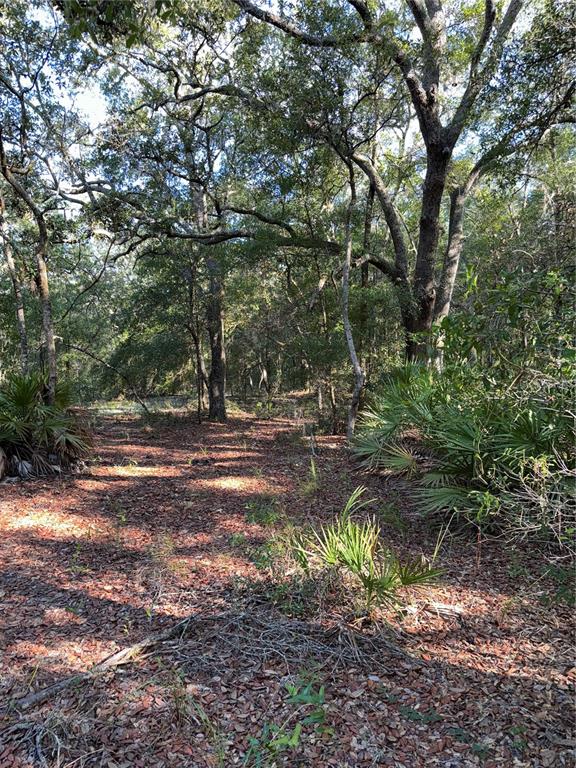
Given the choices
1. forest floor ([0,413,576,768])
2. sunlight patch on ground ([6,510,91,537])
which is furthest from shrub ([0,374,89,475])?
forest floor ([0,413,576,768])

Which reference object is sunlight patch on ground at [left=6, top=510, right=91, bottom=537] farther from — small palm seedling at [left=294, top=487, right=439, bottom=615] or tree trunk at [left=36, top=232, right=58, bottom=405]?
small palm seedling at [left=294, top=487, right=439, bottom=615]

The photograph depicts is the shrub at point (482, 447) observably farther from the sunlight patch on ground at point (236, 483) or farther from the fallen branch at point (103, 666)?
the fallen branch at point (103, 666)

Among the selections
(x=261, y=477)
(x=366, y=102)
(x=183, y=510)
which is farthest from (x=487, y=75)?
(x=183, y=510)

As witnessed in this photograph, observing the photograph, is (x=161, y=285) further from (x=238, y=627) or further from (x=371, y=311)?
(x=238, y=627)

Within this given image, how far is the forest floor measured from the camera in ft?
6.89

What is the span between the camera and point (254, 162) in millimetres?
9102

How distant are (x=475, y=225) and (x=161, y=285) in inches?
454

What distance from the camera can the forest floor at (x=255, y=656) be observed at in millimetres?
2100

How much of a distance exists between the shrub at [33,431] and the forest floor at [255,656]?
5.69ft

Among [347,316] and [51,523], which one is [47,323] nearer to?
[51,523]

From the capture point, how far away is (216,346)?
1355cm

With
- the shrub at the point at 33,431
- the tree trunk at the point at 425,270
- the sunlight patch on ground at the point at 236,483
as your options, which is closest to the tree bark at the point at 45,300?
the shrub at the point at 33,431

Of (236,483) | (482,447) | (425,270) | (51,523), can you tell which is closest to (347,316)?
(425,270)

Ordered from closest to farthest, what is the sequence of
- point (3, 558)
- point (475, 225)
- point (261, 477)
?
point (3, 558) < point (261, 477) < point (475, 225)
